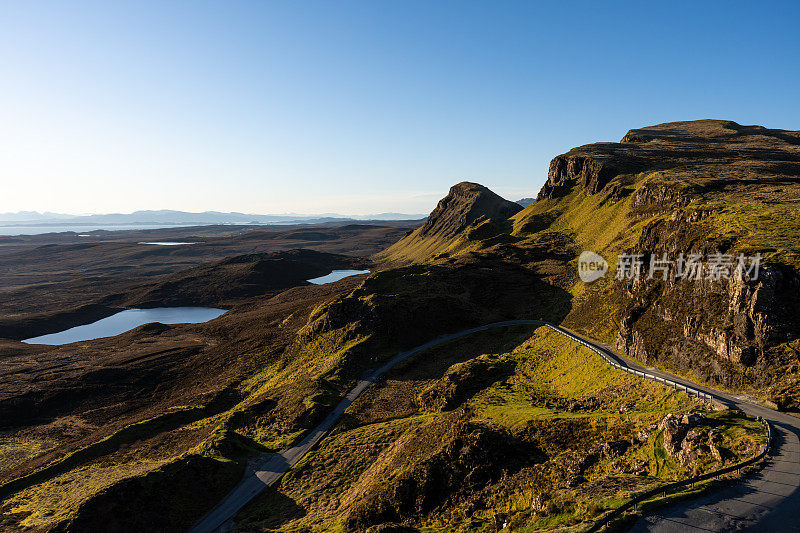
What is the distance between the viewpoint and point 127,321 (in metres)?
162

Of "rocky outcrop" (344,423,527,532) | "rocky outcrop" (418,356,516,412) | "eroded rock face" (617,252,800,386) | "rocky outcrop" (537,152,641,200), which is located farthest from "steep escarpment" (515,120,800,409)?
"rocky outcrop" (344,423,527,532)

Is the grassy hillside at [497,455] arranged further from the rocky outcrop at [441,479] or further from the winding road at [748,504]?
the winding road at [748,504]

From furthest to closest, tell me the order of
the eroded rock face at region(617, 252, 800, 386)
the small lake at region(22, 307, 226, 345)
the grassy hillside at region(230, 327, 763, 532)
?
1. the small lake at region(22, 307, 226, 345)
2. the eroded rock face at region(617, 252, 800, 386)
3. the grassy hillside at region(230, 327, 763, 532)

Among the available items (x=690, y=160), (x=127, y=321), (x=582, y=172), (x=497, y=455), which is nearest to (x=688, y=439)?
(x=497, y=455)

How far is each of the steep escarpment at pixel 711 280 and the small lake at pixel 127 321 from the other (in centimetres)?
14741

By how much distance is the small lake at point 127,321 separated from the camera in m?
141

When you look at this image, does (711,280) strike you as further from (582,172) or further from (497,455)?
(582,172)

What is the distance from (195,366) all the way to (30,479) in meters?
42.6

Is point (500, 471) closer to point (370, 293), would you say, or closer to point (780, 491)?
point (780, 491)

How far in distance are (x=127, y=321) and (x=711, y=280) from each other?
189181 millimetres

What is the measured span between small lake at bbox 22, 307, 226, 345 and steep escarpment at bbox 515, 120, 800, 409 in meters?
147

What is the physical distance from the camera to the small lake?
462 ft

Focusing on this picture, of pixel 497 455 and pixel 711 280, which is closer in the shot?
pixel 497 455

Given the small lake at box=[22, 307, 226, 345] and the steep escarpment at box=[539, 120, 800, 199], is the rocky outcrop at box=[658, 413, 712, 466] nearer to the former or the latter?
the steep escarpment at box=[539, 120, 800, 199]
